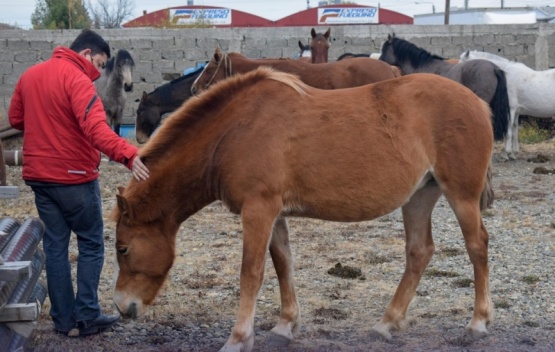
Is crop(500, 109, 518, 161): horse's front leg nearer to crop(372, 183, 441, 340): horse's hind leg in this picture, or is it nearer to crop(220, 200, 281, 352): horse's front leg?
crop(372, 183, 441, 340): horse's hind leg

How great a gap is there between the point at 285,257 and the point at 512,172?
869 cm

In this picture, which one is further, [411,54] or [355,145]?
[411,54]

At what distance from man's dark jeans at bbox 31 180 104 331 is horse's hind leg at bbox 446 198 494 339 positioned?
225 centimetres

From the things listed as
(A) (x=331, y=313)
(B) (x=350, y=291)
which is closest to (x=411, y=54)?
(B) (x=350, y=291)

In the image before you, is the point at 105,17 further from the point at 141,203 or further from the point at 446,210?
the point at 141,203

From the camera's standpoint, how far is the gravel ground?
5125 mm

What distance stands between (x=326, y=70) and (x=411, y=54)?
177 inches

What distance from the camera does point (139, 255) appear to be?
15.9ft

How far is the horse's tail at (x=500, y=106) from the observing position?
46.2 feet

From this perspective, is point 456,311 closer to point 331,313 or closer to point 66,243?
point 331,313

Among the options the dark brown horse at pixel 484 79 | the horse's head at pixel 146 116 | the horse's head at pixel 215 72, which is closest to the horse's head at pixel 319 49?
the dark brown horse at pixel 484 79

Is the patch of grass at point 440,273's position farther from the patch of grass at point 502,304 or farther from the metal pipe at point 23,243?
the metal pipe at point 23,243

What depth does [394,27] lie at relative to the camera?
733 inches

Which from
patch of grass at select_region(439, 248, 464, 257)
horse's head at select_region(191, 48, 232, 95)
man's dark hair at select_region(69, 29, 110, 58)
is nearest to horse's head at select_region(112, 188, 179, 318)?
man's dark hair at select_region(69, 29, 110, 58)
